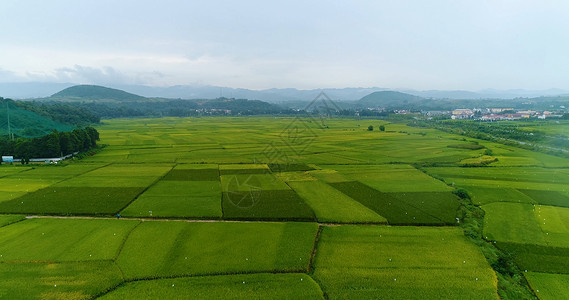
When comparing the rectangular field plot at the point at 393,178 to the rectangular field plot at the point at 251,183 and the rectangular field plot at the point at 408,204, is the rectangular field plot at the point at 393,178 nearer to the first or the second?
the rectangular field plot at the point at 408,204

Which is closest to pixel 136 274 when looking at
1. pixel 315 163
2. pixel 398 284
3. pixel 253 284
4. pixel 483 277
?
pixel 253 284

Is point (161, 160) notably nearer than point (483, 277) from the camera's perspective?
No

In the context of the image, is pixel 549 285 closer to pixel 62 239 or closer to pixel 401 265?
pixel 401 265

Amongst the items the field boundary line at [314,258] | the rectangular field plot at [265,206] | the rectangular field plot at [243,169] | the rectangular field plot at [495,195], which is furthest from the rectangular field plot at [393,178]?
the field boundary line at [314,258]

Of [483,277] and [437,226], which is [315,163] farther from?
[483,277]

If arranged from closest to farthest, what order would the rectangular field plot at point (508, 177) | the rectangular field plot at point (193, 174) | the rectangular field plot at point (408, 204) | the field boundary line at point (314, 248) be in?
the field boundary line at point (314, 248)
the rectangular field plot at point (408, 204)
the rectangular field plot at point (508, 177)
the rectangular field plot at point (193, 174)

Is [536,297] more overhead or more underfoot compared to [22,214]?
more underfoot
